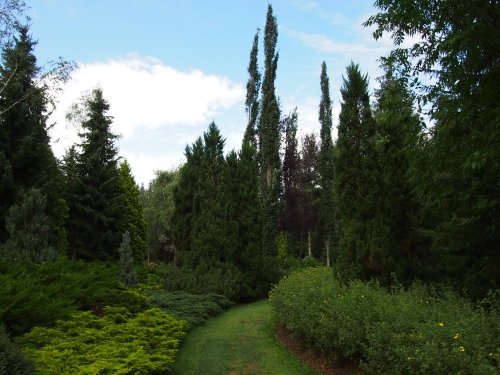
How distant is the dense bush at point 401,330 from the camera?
517cm

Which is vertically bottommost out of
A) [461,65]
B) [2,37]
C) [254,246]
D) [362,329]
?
[362,329]

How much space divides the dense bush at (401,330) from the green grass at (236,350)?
0.79 meters

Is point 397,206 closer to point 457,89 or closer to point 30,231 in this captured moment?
point 457,89

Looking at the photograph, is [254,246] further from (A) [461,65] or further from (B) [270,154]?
(B) [270,154]

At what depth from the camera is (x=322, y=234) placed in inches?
1635

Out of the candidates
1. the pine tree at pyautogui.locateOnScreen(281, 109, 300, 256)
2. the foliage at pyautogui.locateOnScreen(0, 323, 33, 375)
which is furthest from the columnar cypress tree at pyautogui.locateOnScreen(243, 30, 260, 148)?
the foliage at pyautogui.locateOnScreen(0, 323, 33, 375)

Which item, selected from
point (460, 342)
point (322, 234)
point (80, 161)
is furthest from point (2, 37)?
point (322, 234)

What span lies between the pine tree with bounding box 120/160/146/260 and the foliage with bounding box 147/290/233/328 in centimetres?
1223

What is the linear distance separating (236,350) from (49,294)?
4.43 meters

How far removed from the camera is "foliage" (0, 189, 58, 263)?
14.0m

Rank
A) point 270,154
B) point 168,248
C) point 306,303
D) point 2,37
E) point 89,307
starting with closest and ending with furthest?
point 306,303 < point 89,307 < point 2,37 < point 270,154 < point 168,248

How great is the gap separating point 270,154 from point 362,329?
1060 inches

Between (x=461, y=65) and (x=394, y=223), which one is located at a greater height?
(x=461, y=65)

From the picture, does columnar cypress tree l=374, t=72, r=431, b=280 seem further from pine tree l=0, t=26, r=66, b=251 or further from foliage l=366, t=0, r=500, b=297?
pine tree l=0, t=26, r=66, b=251
